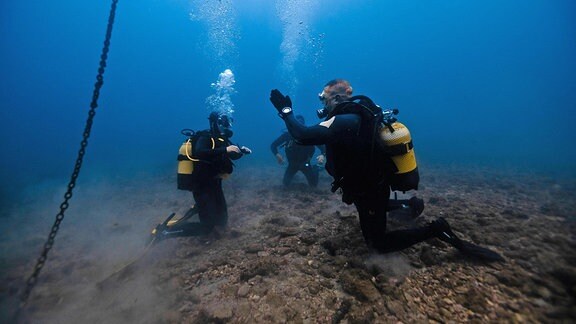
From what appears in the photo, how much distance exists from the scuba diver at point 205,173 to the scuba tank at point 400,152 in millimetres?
2955

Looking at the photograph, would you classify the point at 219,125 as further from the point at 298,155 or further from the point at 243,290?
the point at 298,155

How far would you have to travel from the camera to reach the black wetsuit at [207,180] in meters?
5.06

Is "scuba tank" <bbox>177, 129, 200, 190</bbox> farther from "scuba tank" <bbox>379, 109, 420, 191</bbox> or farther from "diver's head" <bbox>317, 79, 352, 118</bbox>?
"scuba tank" <bbox>379, 109, 420, 191</bbox>

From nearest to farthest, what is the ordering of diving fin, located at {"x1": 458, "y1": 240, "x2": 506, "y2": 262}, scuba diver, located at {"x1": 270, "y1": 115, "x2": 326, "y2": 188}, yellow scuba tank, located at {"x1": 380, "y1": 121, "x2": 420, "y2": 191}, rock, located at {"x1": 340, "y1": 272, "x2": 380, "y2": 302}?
1. rock, located at {"x1": 340, "y1": 272, "x2": 380, "y2": 302}
2. diving fin, located at {"x1": 458, "y1": 240, "x2": 506, "y2": 262}
3. yellow scuba tank, located at {"x1": 380, "y1": 121, "x2": 420, "y2": 191}
4. scuba diver, located at {"x1": 270, "y1": 115, "x2": 326, "y2": 188}

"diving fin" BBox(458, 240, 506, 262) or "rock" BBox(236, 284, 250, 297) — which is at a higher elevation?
"diving fin" BBox(458, 240, 506, 262)

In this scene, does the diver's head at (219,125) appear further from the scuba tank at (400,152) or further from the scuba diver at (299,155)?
the scuba tank at (400,152)

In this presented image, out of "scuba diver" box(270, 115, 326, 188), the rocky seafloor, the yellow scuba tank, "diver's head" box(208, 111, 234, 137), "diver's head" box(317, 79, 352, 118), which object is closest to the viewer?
the rocky seafloor

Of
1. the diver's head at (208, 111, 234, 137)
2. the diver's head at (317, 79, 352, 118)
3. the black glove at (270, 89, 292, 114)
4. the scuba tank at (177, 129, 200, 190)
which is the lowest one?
the scuba tank at (177, 129, 200, 190)

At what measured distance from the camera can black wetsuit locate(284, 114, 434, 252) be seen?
10.7 ft

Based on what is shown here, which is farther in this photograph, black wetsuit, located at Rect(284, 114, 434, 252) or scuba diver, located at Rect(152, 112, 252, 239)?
scuba diver, located at Rect(152, 112, 252, 239)

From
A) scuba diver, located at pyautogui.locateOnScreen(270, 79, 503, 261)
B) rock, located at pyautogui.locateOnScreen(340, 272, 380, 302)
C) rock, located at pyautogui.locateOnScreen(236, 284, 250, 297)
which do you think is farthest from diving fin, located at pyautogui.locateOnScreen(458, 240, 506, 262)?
rock, located at pyautogui.locateOnScreen(236, 284, 250, 297)

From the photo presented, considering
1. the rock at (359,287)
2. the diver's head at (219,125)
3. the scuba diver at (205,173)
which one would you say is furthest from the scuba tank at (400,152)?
the diver's head at (219,125)

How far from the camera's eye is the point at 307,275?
3.53 m

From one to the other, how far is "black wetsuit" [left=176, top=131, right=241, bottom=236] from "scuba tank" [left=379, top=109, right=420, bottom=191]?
9.90 ft
